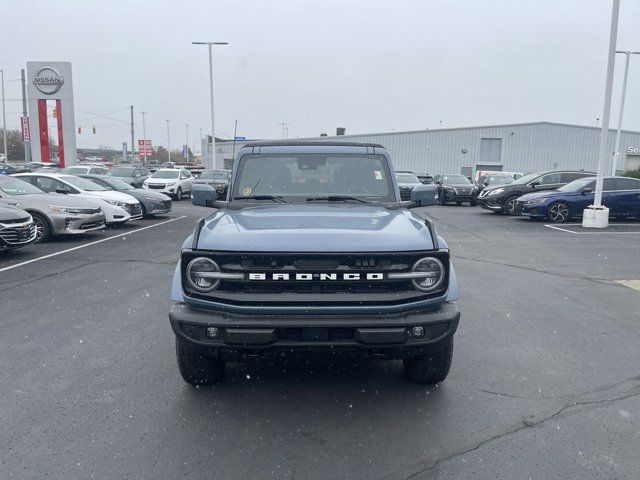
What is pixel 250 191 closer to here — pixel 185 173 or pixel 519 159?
pixel 185 173

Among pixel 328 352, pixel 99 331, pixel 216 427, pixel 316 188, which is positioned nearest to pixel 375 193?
pixel 316 188

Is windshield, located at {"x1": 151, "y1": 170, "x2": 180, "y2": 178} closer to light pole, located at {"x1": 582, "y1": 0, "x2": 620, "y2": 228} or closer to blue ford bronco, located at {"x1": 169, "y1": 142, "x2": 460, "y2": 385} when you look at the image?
light pole, located at {"x1": 582, "y1": 0, "x2": 620, "y2": 228}

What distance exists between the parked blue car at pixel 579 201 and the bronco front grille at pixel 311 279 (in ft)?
50.6

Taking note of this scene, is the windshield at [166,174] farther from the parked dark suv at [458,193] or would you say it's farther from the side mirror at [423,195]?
the side mirror at [423,195]

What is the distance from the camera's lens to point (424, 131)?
1902 inches

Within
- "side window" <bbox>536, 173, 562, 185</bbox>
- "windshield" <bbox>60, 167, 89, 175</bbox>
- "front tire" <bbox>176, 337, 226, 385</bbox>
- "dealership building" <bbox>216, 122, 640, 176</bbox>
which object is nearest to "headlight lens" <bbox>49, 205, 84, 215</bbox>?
"front tire" <bbox>176, 337, 226, 385</bbox>

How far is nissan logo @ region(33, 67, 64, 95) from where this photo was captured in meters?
35.5

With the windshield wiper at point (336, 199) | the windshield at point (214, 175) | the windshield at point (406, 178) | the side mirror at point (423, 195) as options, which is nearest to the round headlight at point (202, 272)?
the windshield wiper at point (336, 199)

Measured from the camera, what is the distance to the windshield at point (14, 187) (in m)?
11.8

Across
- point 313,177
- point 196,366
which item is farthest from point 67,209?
point 196,366

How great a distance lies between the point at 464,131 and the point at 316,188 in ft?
146

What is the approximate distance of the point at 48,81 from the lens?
117ft

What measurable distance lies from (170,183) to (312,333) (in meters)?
24.8

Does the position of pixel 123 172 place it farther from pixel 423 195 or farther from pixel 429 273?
pixel 429 273
